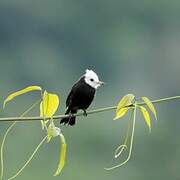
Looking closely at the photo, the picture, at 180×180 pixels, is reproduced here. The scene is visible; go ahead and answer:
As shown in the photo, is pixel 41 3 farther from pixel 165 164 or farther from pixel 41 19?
pixel 165 164

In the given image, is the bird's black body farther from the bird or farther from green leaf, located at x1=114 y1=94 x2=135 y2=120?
green leaf, located at x1=114 y1=94 x2=135 y2=120

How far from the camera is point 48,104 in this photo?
162 cm

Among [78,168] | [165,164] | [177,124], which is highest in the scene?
[177,124]

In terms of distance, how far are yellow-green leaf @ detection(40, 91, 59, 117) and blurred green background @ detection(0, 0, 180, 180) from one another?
17.1 m

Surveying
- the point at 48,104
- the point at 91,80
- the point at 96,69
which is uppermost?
the point at 96,69

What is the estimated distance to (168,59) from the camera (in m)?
31.3

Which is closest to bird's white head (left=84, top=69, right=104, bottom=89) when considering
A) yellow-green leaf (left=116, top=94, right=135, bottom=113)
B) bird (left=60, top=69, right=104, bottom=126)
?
bird (left=60, top=69, right=104, bottom=126)

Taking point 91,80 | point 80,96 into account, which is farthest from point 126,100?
point 80,96

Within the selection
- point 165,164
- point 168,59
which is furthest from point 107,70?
point 165,164

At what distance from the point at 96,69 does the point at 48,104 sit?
29.1m

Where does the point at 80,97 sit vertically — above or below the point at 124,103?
above

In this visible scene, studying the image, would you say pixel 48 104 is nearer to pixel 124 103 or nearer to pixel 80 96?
pixel 124 103

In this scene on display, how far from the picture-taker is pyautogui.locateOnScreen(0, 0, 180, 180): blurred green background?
→ 23.2 metres

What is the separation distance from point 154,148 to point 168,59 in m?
5.72
